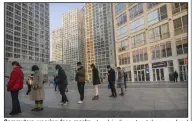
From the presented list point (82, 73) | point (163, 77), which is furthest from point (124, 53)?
point (82, 73)

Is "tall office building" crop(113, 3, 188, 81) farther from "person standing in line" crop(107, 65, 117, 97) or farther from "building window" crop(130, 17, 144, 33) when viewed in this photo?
"person standing in line" crop(107, 65, 117, 97)

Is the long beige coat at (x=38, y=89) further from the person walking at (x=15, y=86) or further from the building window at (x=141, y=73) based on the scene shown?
the building window at (x=141, y=73)

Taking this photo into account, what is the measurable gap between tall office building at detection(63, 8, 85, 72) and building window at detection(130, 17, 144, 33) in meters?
5.69

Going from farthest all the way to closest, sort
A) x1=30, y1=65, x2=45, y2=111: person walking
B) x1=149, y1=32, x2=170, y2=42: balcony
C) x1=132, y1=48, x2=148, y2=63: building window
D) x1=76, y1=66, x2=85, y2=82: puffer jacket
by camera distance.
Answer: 1. x1=132, y1=48, x2=148, y2=63: building window
2. x1=149, y1=32, x2=170, y2=42: balcony
3. x1=76, y1=66, x2=85, y2=82: puffer jacket
4. x1=30, y1=65, x2=45, y2=111: person walking

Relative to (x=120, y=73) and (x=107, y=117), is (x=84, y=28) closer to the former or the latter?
(x=120, y=73)

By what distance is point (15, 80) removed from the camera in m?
5.53

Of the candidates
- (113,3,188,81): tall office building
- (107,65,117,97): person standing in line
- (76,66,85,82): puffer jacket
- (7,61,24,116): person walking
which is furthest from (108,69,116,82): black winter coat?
(113,3,188,81): tall office building

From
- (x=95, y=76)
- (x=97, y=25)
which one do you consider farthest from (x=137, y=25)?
(x=95, y=76)

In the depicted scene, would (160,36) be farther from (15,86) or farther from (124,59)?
(15,86)

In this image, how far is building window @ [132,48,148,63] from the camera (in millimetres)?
21570

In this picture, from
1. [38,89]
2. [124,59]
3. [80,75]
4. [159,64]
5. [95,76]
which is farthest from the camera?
[124,59]

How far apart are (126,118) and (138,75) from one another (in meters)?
21.9

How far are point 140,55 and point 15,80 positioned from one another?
18.6 meters

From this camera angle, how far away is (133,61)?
2403 centimetres
